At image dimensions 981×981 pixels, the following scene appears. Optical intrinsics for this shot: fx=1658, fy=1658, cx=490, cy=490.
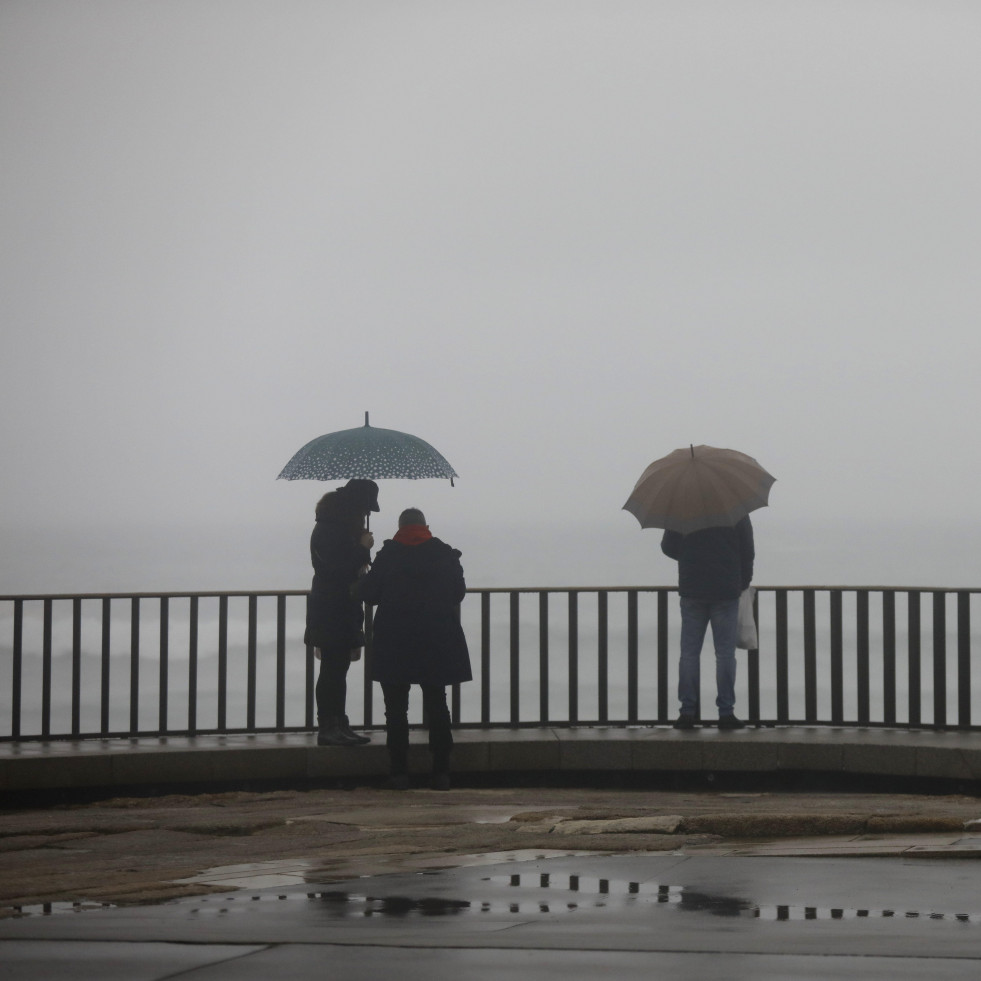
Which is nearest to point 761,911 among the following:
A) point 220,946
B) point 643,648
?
point 220,946

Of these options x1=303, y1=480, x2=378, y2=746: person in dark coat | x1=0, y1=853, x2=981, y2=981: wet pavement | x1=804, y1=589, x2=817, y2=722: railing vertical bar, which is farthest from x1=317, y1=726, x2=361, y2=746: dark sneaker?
x1=0, y1=853, x2=981, y2=981: wet pavement

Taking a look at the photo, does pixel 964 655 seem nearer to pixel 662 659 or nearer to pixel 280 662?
pixel 662 659

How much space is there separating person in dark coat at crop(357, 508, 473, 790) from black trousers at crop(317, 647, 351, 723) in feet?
1.65

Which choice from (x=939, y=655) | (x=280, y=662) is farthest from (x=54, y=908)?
(x=939, y=655)

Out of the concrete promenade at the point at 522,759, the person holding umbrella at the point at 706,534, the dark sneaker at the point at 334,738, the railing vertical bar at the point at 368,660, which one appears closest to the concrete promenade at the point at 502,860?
the concrete promenade at the point at 522,759

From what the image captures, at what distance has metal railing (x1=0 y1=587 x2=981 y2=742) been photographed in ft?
36.3

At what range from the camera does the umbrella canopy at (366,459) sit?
10.9m

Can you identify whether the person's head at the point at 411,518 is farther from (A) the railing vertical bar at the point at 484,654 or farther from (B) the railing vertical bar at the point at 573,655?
(B) the railing vertical bar at the point at 573,655

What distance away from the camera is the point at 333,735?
10656 mm

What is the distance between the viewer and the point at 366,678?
11516 mm

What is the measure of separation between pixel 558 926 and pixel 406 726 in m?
5.00

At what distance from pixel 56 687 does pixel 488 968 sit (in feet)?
193

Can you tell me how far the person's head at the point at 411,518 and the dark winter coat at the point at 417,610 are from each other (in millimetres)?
176

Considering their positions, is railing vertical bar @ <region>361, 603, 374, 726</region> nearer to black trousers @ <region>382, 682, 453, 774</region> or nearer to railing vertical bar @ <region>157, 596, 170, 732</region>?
black trousers @ <region>382, 682, 453, 774</region>
